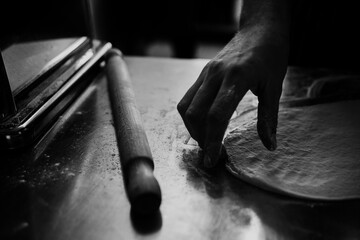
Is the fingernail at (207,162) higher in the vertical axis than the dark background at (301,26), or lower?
lower

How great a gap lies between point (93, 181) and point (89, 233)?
183mm

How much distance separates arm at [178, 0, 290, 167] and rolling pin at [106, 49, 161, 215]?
15 centimetres

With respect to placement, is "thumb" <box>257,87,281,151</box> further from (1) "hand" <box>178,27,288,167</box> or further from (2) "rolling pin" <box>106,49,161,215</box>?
(2) "rolling pin" <box>106,49,161,215</box>

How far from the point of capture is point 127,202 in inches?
34.9

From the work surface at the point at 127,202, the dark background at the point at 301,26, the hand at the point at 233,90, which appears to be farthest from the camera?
the dark background at the point at 301,26

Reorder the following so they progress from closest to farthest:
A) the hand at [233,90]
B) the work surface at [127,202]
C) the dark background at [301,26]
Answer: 1. the work surface at [127,202]
2. the hand at [233,90]
3. the dark background at [301,26]

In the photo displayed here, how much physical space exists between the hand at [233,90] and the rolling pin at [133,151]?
15cm

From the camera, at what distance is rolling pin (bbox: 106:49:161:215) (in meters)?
0.83

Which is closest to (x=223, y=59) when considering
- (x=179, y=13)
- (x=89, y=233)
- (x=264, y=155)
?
(x=264, y=155)

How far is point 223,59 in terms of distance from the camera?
3.22 ft

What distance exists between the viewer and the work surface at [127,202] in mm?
806

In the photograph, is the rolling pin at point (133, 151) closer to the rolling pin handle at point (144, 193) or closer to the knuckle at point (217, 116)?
the rolling pin handle at point (144, 193)

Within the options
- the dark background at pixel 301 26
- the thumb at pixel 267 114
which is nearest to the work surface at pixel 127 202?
the thumb at pixel 267 114

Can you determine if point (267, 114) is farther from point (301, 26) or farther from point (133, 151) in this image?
point (301, 26)
